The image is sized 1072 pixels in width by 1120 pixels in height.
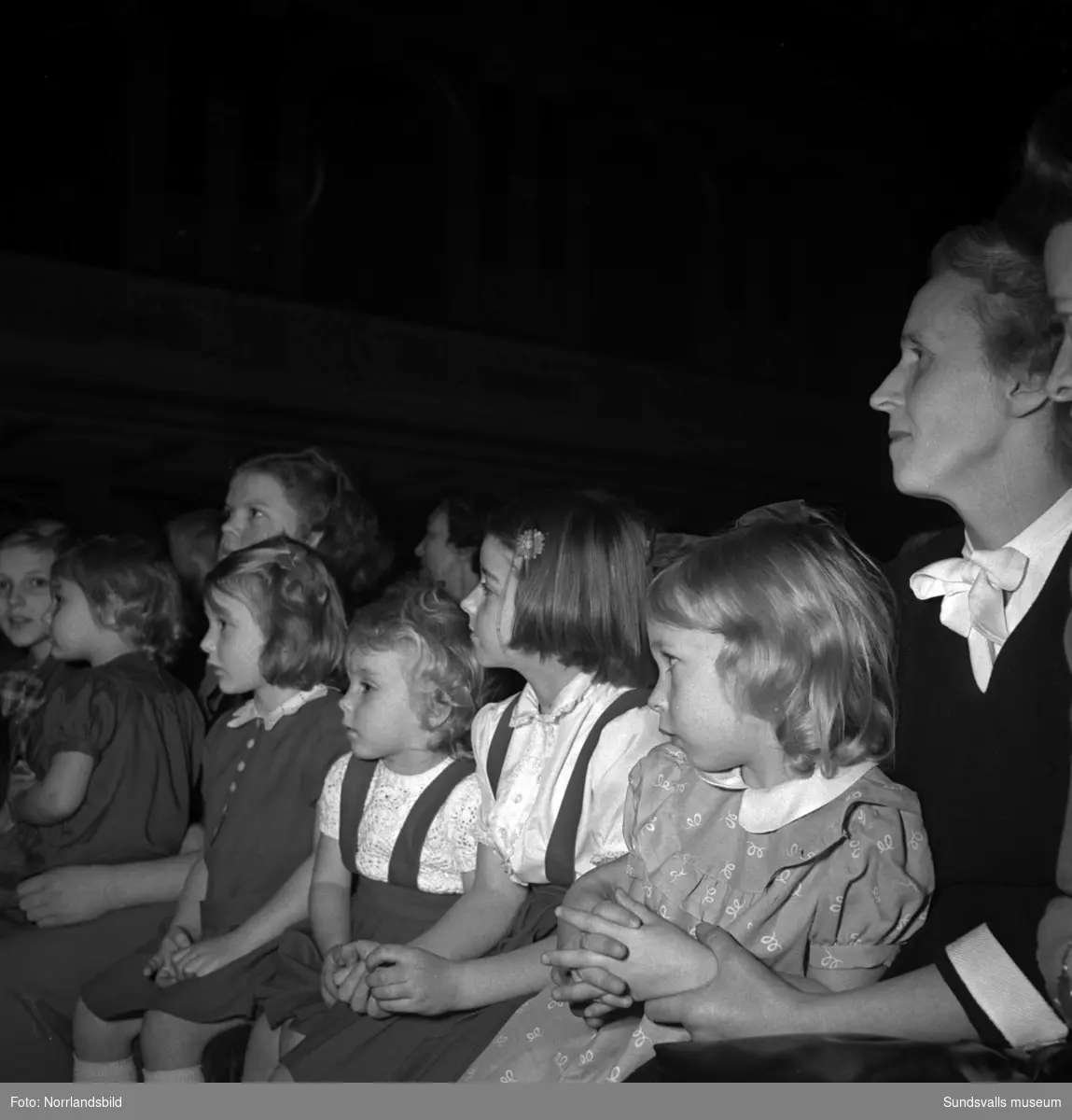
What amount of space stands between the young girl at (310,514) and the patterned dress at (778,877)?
60.6 inches

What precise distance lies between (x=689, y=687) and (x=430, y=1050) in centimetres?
80

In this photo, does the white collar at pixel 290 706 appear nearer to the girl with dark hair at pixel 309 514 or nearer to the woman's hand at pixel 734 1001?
the girl with dark hair at pixel 309 514

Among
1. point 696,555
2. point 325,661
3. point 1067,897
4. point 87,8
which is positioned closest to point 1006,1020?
point 1067,897

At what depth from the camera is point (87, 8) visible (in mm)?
5363

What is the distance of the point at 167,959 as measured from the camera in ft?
8.75

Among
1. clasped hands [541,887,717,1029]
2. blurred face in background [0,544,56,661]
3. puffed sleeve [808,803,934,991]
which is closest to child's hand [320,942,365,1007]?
clasped hands [541,887,717,1029]

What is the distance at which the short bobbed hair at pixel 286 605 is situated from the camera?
279 cm

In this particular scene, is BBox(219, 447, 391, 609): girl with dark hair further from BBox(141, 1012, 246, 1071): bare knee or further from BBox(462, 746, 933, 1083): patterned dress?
BBox(462, 746, 933, 1083): patterned dress

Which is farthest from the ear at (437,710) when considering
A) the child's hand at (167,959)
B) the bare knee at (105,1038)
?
the bare knee at (105,1038)

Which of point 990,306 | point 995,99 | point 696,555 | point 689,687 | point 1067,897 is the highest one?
point 995,99

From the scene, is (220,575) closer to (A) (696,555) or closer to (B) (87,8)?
(A) (696,555)

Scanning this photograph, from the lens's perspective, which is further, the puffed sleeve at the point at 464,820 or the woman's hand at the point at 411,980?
the puffed sleeve at the point at 464,820

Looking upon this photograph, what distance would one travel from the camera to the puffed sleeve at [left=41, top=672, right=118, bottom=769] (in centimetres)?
304

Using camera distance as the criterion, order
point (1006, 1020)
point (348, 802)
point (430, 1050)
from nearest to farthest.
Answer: point (1006, 1020) → point (430, 1050) → point (348, 802)
